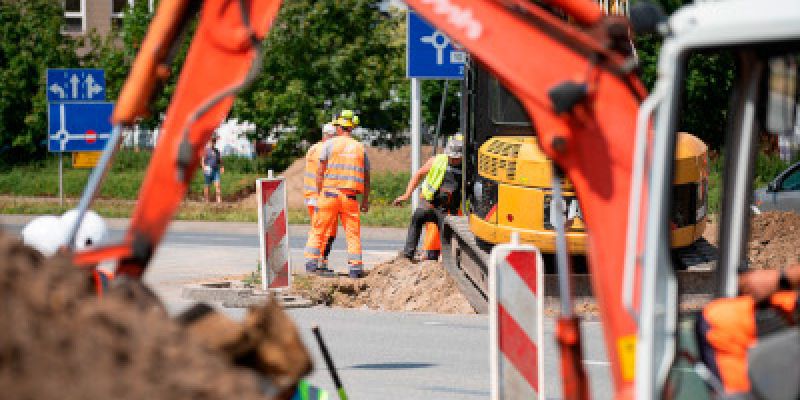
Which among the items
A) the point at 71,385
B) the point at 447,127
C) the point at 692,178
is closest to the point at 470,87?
the point at 692,178

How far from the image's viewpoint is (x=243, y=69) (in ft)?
18.4

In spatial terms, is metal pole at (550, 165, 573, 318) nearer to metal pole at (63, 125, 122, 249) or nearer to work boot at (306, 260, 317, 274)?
metal pole at (63, 125, 122, 249)

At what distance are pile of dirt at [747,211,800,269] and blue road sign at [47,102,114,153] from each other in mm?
12471

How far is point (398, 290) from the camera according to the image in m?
16.7

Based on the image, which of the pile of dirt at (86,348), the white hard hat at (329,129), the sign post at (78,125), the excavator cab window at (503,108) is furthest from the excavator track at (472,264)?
the sign post at (78,125)

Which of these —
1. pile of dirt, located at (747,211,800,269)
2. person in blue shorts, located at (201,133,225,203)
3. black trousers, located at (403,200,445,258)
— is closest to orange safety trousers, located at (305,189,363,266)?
black trousers, located at (403,200,445,258)

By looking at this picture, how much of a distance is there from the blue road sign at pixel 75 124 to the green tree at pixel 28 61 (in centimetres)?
1740

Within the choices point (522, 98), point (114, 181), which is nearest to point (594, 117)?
point (522, 98)

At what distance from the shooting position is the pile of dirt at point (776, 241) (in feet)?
37.8

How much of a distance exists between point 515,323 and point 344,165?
10025 mm

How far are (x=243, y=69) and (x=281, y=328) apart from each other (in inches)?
45.6

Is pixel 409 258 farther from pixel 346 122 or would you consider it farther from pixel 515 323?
pixel 515 323

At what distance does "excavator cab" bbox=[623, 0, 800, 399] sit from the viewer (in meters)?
4.90

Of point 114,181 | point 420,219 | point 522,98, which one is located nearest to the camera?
point 522,98
